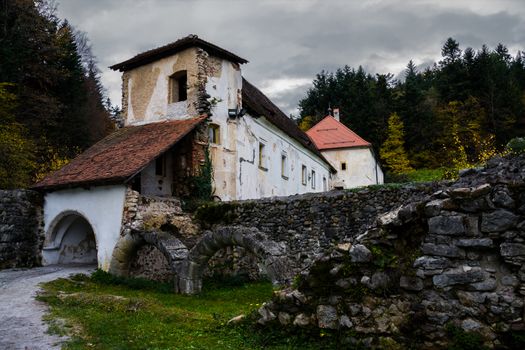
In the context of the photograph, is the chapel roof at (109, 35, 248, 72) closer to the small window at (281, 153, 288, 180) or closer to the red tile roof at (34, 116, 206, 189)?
the red tile roof at (34, 116, 206, 189)

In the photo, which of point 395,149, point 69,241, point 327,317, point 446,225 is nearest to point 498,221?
point 446,225

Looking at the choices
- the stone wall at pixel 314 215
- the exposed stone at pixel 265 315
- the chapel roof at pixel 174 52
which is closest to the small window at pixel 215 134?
the chapel roof at pixel 174 52

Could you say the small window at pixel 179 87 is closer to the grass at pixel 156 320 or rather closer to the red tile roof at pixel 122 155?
the red tile roof at pixel 122 155

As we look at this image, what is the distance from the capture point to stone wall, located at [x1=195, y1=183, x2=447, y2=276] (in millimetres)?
12641

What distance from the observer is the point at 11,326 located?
8047 millimetres

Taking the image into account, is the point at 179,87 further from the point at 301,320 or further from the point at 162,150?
the point at 301,320

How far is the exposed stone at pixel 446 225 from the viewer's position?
17.0ft

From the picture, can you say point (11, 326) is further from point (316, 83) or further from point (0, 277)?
point (316, 83)

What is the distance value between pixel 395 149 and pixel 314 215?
1488 inches

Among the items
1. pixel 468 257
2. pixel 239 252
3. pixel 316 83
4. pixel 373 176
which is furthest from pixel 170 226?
pixel 316 83

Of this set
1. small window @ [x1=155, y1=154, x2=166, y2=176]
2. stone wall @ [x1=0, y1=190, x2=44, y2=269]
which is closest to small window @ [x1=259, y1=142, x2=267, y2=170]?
small window @ [x1=155, y1=154, x2=166, y2=176]

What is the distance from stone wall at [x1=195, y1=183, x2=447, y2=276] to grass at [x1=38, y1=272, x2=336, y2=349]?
5.59 feet

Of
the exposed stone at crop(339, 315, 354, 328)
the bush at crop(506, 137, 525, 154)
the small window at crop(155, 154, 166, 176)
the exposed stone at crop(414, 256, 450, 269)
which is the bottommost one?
the exposed stone at crop(339, 315, 354, 328)

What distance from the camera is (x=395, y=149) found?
48844 millimetres
